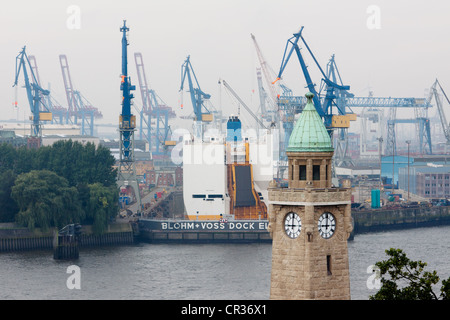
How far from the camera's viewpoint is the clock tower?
25906 millimetres

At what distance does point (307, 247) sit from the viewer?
25.9 m

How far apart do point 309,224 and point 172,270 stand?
44.3 metres

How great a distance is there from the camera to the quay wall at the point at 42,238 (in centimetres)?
8412

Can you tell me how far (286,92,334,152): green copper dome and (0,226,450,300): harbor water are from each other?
28.9 metres

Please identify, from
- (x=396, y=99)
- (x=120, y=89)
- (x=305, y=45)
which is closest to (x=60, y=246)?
(x=120, y=89)

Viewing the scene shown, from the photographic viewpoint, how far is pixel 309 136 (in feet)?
85.6

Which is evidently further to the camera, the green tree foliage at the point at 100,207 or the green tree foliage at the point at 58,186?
the green tree foliage at the point at 100,207

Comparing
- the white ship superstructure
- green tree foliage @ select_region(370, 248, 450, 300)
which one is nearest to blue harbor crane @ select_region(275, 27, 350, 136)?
the white ship superstructure

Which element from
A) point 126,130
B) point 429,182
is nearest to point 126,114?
point 126,130

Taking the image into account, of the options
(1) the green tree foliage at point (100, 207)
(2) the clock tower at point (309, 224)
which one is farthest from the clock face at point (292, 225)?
(1) the green tree foliage at point (100, 207)

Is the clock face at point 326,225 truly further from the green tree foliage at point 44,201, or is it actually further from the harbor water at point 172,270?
the green tree foliage at point 44,201

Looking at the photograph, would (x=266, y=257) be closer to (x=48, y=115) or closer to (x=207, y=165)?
(x=207, y=165)

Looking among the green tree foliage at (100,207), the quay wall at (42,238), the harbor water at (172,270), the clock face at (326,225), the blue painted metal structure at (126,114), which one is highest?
the blue painted metal structure at (126,114)

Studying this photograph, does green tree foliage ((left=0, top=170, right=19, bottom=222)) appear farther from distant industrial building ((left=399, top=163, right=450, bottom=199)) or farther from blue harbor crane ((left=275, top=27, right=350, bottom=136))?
distant industrial building ((left=399, top=163, right=450, bottom=199))
